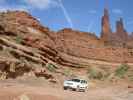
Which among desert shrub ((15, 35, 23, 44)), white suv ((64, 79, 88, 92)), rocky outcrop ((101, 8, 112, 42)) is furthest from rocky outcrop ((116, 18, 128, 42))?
white suv ((64, 79, 88, 92))

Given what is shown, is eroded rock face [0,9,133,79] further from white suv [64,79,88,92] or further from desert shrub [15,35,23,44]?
white suv [64,79,88,92]

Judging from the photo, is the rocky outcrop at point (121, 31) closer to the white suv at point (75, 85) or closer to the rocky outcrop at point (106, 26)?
the rocky outcrop at point (106, 26)

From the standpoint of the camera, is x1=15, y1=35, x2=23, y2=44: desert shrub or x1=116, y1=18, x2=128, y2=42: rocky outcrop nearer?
x1=15, y1=35, x2=23, y2=44: desert shrub

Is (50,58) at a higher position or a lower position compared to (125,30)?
lower

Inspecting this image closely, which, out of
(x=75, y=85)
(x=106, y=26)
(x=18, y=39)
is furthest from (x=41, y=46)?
(x=106, y=26)

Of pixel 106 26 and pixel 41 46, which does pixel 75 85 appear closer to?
pixel 41 46

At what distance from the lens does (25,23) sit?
6347 cm

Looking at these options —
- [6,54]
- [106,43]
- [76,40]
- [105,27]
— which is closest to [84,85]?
[6,54]

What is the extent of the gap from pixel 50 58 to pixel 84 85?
2641 centimetres

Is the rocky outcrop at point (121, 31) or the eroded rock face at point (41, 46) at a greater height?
the rocky outcrop at point (121, 31)

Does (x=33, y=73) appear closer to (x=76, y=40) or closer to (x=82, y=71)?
(x=82, y=71)

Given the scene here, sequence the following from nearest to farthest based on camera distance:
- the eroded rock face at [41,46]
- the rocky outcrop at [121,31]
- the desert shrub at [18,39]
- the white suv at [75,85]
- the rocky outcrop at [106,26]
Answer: the white suv at [75,85], the eroded rock face at [41,46], the desert shrub at [18,39], the rocky outcrop at [106,26], the rocky outcrop at [121,31]

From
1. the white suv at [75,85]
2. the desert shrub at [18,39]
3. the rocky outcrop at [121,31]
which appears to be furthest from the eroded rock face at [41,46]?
the rocky outcrop at [121,31]

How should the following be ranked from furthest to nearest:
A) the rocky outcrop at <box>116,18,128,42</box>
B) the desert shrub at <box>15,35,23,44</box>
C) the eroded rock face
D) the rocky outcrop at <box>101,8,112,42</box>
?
the rocky outcrop at <box>116,18,128,42</box>
the rocky outcrop at <box>101,8,112,42</box>
the desert shrub at <box>15,35,23,44</box>
the eroded rock face
